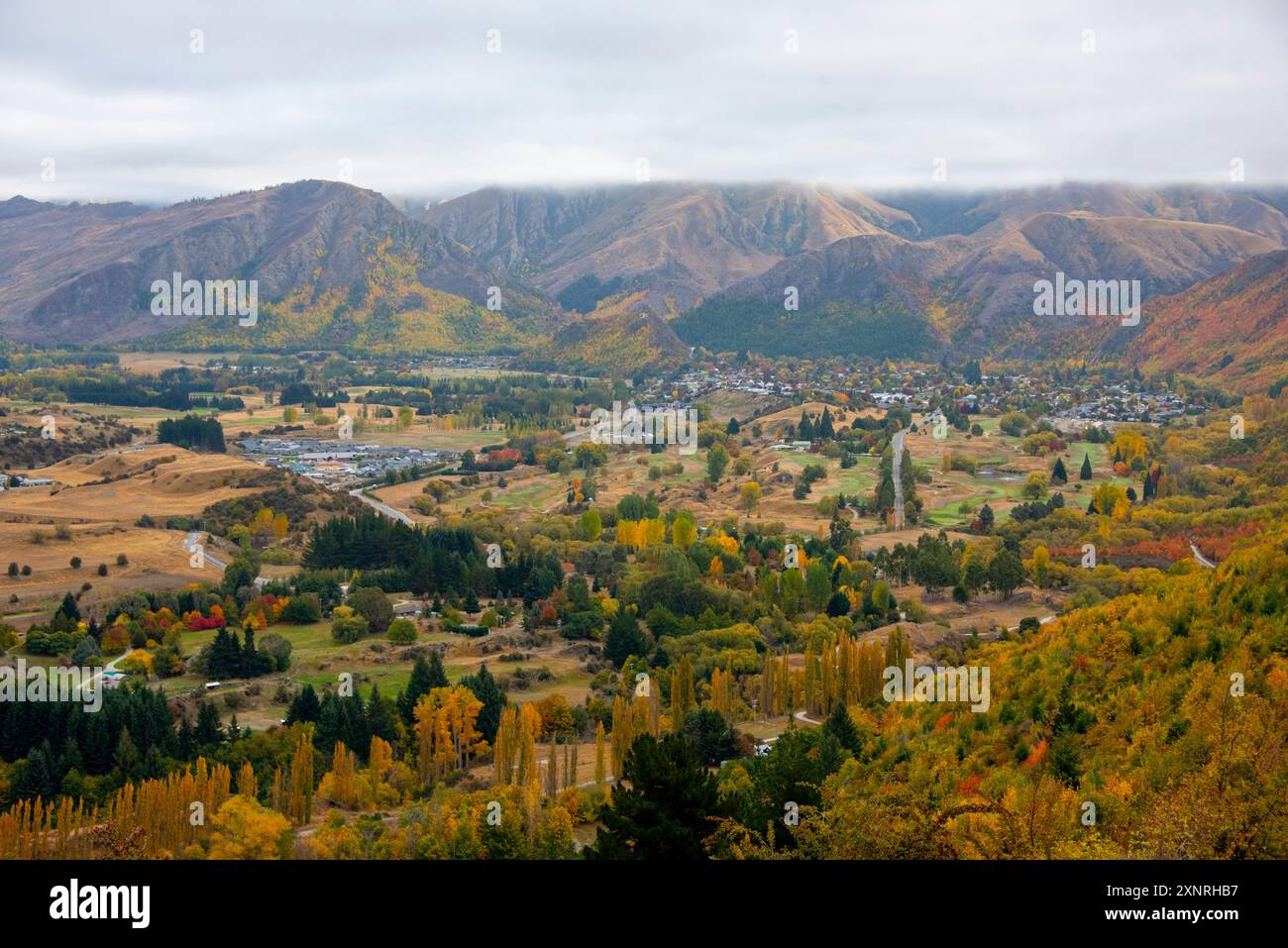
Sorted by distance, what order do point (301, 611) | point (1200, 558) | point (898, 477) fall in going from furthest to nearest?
point (898, 477)
point (1200, 558)
point (301, 611)

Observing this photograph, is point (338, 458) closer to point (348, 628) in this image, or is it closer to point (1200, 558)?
point (348, 628)

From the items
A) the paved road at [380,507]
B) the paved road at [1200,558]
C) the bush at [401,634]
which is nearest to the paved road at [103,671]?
the bush at [401,634]

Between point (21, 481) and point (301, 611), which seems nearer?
point (301, 611)

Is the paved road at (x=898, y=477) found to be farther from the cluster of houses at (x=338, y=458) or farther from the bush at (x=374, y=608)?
the cluster of houses at (x=338, y=458)

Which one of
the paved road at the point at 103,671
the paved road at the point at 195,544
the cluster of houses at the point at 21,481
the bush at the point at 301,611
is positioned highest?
the cluster of houses at the point at 21,481

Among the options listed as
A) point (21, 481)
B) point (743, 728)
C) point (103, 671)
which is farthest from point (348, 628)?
point (21, 481)

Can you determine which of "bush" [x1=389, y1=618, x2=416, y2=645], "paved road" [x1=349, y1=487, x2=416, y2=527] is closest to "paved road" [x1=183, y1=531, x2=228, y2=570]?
"paved road" [x1=349, y1=487, x2=416, y2=527]

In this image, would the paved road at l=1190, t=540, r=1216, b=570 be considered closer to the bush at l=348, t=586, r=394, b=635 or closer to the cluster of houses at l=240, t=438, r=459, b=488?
the bush at l=348, t=586, r=394, b=635
